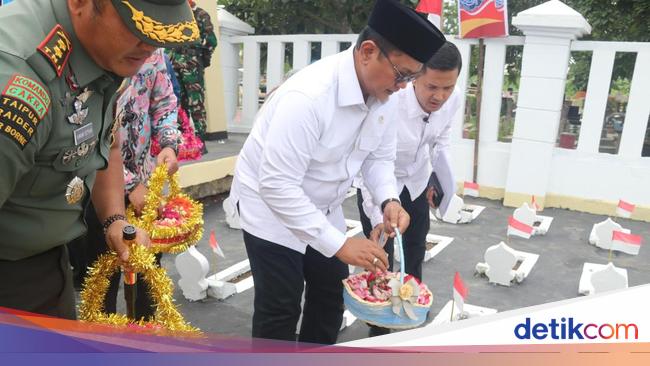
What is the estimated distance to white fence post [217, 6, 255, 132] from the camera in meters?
7.95

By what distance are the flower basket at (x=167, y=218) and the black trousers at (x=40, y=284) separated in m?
0.50

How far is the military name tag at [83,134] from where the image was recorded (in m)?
1.18

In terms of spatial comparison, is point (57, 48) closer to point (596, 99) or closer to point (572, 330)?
point (572, 330)

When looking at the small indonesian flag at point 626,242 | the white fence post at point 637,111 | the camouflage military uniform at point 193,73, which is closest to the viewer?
the small indonesian flag at point 626,242

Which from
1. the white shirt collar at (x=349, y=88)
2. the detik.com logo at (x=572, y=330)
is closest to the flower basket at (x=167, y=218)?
the white shirt collar at (x=349, y=88)

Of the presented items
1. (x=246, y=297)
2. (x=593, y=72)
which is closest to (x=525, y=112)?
(x=593, y=72)

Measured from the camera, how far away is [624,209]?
543cm

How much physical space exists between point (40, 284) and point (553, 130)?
5561mm

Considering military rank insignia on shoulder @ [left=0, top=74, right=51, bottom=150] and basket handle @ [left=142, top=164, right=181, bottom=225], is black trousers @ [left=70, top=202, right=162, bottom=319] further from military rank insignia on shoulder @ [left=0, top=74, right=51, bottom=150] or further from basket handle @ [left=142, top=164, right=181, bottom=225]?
military rank insignia on shoulder @ [left=0, top=74, right=51, bottom=150]

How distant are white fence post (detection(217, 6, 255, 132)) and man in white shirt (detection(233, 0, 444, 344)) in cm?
623

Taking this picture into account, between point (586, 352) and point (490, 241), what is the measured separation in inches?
151

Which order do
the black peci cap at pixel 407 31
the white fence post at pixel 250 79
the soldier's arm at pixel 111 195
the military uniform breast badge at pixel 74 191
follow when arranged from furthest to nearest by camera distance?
the white fence post at pixel 250 79, the black peci cap at pixel 407 31, the soldier's arm at pixel 111 195, the military uniform breast badge at pixel 74 191

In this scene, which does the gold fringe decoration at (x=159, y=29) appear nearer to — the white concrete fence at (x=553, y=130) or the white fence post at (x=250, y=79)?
the white concrete fence at (x=553, y=130)

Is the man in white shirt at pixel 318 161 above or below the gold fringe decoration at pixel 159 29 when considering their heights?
below
